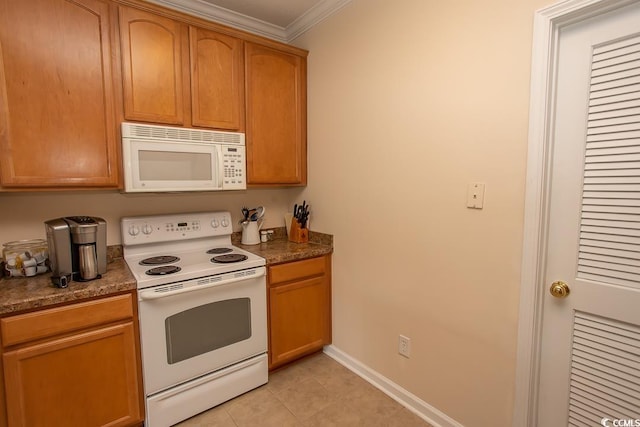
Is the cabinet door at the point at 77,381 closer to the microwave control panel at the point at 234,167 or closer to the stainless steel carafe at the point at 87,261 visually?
the stainless steel carafe at the point at 87,261

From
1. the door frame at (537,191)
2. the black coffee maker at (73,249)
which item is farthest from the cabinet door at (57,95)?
the door frame at (537,191)

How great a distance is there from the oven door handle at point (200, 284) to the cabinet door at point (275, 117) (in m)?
0.69

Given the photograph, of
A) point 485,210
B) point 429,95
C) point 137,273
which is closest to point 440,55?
point 429,95

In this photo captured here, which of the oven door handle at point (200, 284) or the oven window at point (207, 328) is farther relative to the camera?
the oven window at point (207, 328)

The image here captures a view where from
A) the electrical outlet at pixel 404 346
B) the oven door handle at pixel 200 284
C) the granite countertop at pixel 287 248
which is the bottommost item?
the electrical outlet at pixel 404 346

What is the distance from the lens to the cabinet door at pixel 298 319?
7.25 feet

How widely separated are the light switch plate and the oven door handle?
1.27 meters

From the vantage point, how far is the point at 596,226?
1.25m

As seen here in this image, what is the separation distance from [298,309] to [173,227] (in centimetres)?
105

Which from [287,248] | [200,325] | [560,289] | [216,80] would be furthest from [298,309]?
[216,80]

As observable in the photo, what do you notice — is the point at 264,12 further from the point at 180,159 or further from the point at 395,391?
the point at 395,391

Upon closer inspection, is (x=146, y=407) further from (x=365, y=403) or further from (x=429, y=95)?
(x=429, y=95)

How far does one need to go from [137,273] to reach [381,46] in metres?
1.93

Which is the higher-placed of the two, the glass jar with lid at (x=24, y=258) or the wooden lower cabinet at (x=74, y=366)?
the glass jar with lid at (x=24, y=258)
